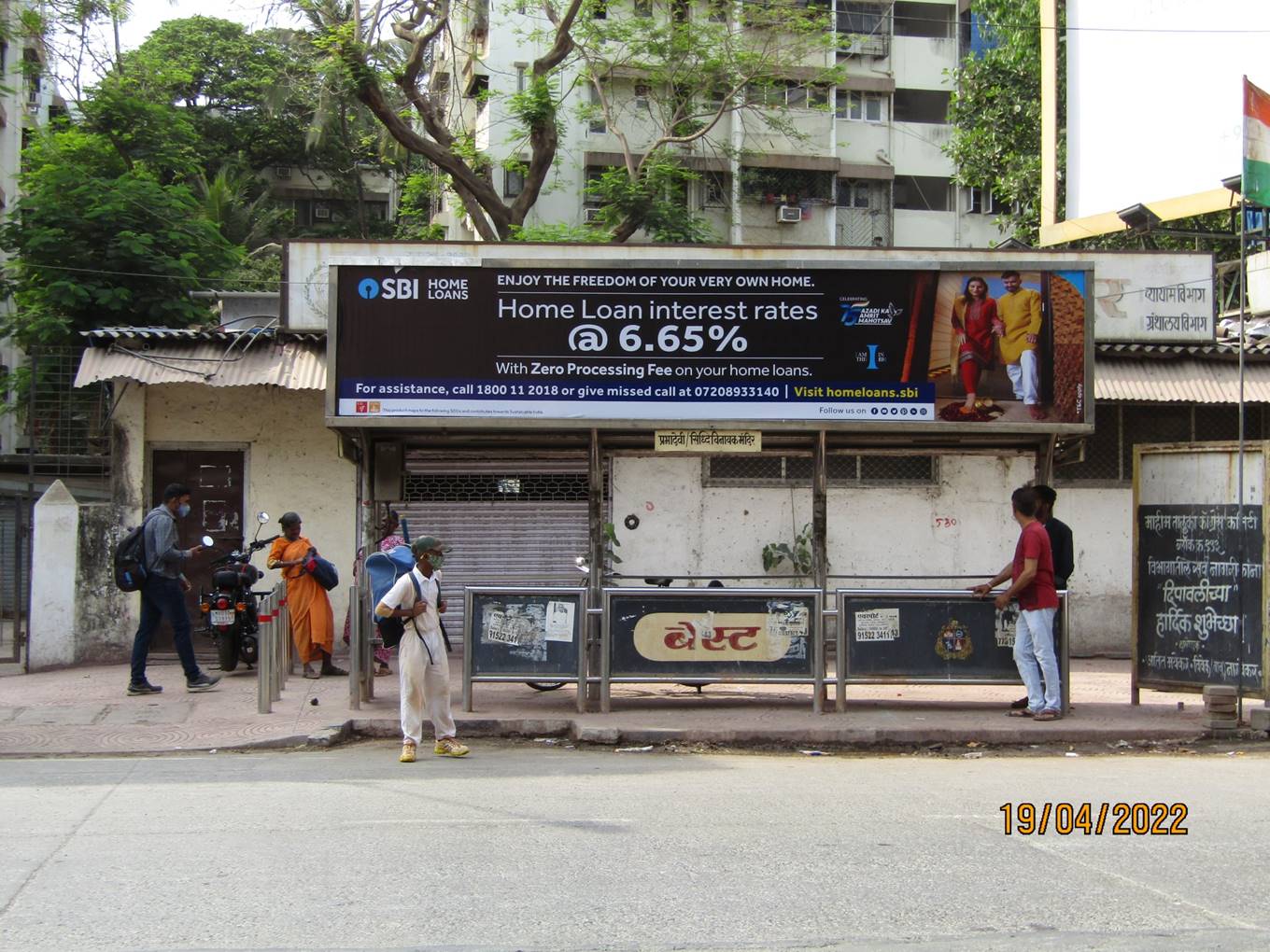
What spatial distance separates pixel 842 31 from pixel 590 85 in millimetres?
8419

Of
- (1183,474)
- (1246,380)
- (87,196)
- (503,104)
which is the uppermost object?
(503,104)

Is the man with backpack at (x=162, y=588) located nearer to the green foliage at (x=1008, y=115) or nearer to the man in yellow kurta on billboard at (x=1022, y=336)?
the man in yellow kurta on billboard at (x=1022, y=336)

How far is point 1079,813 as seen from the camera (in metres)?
7.02

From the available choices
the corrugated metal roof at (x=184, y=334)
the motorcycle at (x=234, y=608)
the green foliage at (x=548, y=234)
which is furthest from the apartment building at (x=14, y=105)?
the motorcycle at (x=234, y=608)

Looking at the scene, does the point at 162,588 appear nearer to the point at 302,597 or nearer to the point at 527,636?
the point at 302,597

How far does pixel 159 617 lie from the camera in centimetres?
1183

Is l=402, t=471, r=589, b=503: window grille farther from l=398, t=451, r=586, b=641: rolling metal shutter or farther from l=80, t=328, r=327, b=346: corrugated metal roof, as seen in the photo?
l=80, t=328, r=327, b=346: corrugated metal roof

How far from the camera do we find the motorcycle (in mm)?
13062

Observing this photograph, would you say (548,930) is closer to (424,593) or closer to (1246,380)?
(424,593)

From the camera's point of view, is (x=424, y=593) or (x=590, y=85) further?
(x=590, y=85)

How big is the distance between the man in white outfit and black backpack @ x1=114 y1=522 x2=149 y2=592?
3.80m

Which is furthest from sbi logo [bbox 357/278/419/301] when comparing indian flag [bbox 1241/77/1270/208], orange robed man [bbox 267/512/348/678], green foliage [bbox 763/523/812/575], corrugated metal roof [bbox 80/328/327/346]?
indian flag [bbox 1241/77/1270/208]

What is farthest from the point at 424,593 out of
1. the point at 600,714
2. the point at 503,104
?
the point at 503,104

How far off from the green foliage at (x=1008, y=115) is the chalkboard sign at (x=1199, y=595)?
18.0m
